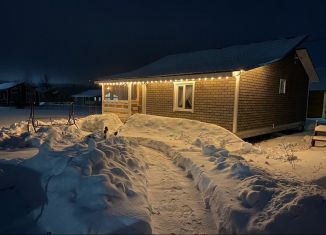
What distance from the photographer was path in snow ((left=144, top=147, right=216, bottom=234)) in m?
3.92

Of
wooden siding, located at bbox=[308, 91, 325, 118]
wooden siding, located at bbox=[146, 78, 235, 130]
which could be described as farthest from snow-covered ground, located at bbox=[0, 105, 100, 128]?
wooden siding, located at bbox=[308, 91, 325, 118]

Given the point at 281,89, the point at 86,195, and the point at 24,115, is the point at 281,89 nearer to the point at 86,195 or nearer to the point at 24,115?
the point at 86,195

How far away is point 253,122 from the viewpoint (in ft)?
39.8

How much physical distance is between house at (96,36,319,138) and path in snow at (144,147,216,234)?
18.0 ft

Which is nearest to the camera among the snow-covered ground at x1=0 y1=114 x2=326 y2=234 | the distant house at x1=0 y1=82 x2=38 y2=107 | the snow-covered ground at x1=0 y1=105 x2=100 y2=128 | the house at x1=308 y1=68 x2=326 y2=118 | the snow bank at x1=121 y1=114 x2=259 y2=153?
the snow-covered ground at x1=0 y1=114 x2=326 y2=234

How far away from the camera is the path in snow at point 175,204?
12.8ft

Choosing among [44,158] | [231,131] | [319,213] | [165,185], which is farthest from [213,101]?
[319,213]

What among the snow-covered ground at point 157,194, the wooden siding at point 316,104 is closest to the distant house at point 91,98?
the wooden siding at point 316,104

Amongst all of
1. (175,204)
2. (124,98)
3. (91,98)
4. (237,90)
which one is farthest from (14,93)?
(175,204)

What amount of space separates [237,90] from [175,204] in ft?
23.9

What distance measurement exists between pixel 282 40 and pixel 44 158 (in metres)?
14.8

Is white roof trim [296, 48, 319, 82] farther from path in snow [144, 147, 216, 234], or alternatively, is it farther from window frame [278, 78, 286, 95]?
path in snow [144, 147, 216, 234]

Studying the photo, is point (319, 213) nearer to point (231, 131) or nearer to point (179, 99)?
point (231, 131)

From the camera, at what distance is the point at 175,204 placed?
15.6 feet
